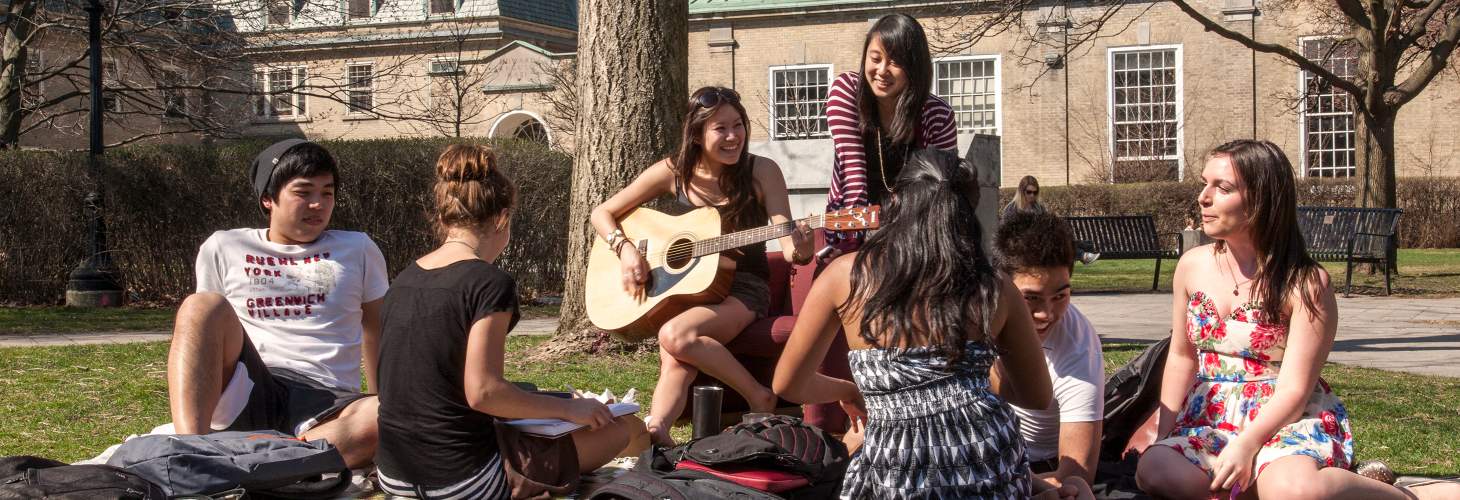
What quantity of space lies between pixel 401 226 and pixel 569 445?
10.1 m

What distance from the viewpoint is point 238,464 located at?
144 inches

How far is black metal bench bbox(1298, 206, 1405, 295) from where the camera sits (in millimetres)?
15023

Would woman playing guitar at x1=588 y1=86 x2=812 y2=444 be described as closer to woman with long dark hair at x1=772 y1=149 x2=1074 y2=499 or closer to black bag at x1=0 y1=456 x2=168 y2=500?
woman with long dark hair at x1=772 y1=149 x2=1074 y2=499

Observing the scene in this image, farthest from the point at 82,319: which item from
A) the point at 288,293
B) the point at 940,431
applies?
the point at 940,431

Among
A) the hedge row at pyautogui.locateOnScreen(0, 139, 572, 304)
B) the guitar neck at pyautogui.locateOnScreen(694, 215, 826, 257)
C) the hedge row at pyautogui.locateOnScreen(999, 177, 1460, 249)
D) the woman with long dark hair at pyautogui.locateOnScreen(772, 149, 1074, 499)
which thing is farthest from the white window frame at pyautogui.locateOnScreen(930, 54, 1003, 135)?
the woman with long dark hair at pyautogui.locateOnScreen(772, 149, 1074, 499)

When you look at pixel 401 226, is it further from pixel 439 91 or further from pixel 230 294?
pixel 439 91

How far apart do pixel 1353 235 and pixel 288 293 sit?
1392cm

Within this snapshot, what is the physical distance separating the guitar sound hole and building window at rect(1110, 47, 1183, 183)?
86.3 ft

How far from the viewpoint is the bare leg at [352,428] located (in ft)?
14.1

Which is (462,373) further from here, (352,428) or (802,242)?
(802,242)

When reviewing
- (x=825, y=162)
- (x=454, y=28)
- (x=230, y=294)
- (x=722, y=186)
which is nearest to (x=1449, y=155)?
(x=454, y=28)

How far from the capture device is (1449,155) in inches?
1126

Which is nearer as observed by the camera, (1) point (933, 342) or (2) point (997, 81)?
(1) point (933, 342)

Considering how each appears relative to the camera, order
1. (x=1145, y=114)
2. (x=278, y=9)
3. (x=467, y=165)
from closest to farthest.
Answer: (x=467, y=165)
(x=278, y=9)
(x=1145, y=114)
